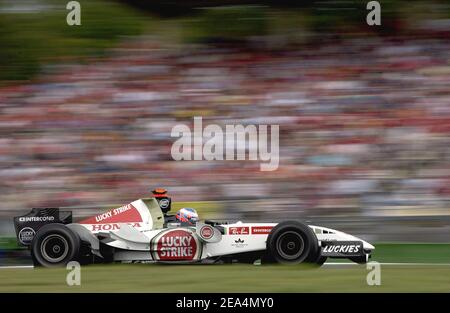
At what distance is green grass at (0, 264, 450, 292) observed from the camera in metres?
7.00

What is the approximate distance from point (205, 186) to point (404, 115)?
10.2ft

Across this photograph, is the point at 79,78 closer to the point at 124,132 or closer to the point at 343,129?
the point at 124,132

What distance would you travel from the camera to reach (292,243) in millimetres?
7988

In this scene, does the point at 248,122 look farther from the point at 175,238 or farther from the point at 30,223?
the point at 30,223

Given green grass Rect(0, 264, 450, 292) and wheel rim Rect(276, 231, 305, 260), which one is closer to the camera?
green grass Rect(0, 264, 450, 292)

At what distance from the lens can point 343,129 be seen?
11.5m

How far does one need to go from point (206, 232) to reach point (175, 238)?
375 mm

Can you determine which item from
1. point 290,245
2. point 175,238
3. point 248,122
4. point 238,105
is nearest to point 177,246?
point 175,238

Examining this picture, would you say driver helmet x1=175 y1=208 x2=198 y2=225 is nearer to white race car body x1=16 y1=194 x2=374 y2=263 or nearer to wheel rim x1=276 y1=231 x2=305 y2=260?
white race car body x1=16 y1=194 x2=374 y2=263

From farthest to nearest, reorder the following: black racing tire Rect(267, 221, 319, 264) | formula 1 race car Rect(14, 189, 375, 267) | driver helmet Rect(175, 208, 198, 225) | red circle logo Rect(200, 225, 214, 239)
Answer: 1. driver helmet Rect(175, 208, 198, 225)
2. red circle logo Rect(200, 225, 214, 239)
3. formula 1 race car Rect(14, 189, 375, 267)
4. black racing tire Rect(267, 221, 319, 264)

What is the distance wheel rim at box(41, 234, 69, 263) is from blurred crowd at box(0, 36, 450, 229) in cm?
245

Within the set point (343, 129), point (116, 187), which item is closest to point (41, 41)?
point (116, 187)

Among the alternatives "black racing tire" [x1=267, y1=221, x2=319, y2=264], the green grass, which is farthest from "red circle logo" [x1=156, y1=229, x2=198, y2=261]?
"black racing tire" [x1=267, y1=221, x2=319, y2=264]

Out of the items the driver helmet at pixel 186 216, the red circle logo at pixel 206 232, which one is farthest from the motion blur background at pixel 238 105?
the red circle logo at pixel 206 232
